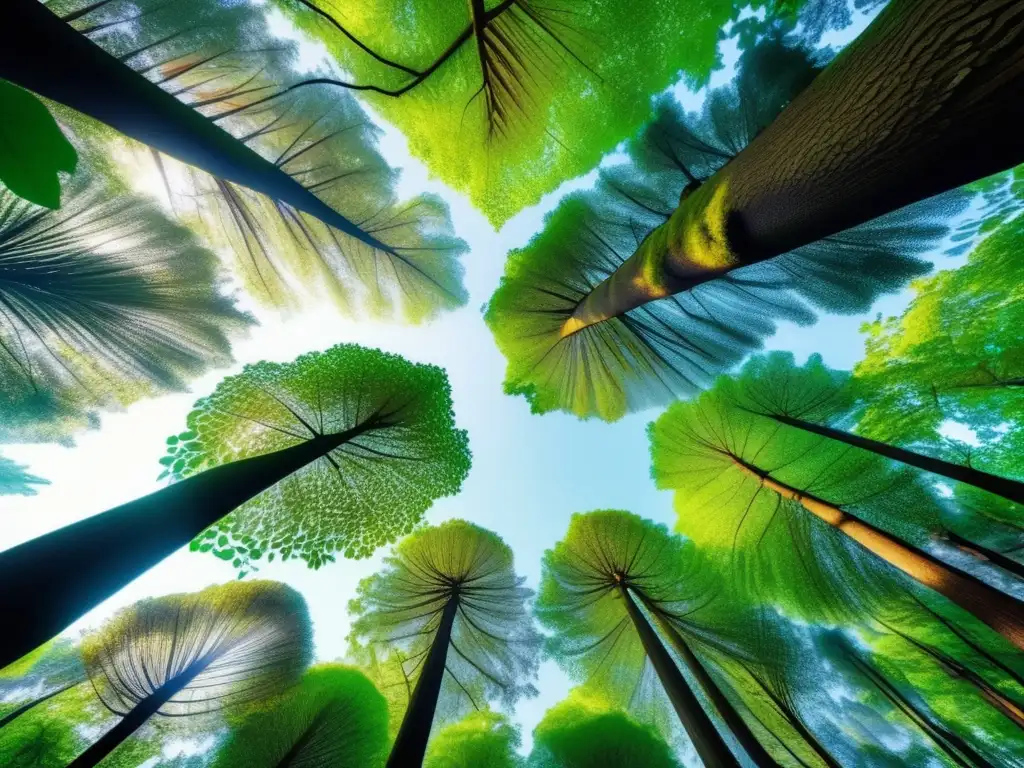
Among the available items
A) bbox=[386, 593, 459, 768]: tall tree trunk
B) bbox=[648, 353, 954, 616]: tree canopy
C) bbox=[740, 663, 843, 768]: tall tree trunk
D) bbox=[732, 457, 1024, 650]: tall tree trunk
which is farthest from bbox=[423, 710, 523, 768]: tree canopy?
bbox=[732, 457, 1024, 650]: tall tree trunk

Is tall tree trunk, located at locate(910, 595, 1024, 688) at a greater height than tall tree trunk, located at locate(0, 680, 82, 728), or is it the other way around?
tall tree trunk, located at locate(0, 680, 82, 728)

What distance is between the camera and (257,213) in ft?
11.8

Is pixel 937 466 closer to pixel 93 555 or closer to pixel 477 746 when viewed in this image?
pixel 477 746

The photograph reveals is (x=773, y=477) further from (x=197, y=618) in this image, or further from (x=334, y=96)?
(x=197, y=618)

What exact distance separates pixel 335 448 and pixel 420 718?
2.51m

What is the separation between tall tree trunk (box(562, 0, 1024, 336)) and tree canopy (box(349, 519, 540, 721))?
507 cm

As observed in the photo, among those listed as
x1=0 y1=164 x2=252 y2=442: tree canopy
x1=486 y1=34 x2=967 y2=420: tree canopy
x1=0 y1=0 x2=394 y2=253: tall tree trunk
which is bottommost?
x1=0 y1=0 x2=394 y2=253: tall tree trunk

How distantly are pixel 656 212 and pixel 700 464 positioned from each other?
12.2ft

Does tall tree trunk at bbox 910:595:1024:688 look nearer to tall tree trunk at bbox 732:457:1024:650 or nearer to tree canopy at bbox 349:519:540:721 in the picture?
tall tree trunk at bbox 732:457:1024:650

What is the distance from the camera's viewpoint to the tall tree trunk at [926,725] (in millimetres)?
5180

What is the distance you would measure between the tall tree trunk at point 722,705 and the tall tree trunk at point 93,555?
13.8ft

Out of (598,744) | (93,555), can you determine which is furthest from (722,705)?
(93,555)

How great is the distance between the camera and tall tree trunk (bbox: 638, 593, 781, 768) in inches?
119

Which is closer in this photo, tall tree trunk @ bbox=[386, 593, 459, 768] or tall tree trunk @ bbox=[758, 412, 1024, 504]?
tall tree trunk @ bbox=[386, 593, 459, 768]
